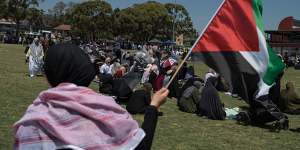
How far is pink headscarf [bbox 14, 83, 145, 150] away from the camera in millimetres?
2438

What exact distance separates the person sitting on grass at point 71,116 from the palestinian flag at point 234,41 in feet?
6.42

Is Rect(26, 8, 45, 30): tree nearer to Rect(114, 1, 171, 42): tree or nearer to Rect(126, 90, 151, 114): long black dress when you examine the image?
Rect(114, 1, 171, 42): tree

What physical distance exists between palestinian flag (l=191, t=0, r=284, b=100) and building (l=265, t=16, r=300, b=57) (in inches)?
1970

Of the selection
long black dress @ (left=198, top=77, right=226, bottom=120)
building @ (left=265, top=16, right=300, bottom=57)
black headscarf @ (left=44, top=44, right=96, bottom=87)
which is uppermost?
black headscarf @ (left=44, top=44, right=96, bottom=87)

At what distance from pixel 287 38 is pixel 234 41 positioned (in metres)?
73.5

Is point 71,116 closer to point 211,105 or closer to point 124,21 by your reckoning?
point 211,105

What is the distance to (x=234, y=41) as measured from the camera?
4.56 meters

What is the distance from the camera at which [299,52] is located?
63.5 metres

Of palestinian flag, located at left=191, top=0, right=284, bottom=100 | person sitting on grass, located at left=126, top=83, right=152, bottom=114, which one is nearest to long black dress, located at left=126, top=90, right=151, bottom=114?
person sitting on grass, located at left=126, top=83, right=152, bottom=114

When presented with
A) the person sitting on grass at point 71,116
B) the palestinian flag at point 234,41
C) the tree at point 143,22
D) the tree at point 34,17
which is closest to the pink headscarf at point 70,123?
the person sitting on grass at point 71,116

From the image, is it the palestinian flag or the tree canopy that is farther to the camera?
the tree canopy

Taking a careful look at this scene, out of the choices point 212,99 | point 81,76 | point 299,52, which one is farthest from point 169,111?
point 299,52

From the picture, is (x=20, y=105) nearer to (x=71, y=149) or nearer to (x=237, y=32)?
(x=237, y=32)

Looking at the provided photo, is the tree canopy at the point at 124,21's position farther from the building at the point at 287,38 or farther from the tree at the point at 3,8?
the building at the point at 287,38
